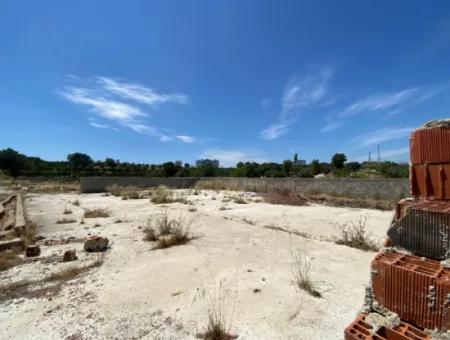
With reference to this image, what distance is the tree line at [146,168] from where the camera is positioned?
4325 cm

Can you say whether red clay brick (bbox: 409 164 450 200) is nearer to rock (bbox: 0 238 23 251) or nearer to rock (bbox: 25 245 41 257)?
rock (bbox: 25 245 41 257)

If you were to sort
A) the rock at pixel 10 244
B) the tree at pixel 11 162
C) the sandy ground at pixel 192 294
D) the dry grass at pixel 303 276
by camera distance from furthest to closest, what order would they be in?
1. the tree at pixel 11 162
2. the rock at pixel 10 244
3. the dry grass at pixel 303 276
4. the sandy ground at pixel 192 294

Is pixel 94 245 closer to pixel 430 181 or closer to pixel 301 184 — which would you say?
pixel 430 181

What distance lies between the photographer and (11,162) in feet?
193

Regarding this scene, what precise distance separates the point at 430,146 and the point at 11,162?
7404cm

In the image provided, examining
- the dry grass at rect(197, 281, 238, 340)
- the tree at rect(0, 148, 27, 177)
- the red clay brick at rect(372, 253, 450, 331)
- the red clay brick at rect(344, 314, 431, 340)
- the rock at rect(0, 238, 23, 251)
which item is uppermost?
the tree at rect(0, 148, 27, 177)

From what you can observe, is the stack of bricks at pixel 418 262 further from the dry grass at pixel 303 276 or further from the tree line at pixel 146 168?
the tree line at pixel 146 168

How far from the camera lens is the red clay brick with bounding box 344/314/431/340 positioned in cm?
132

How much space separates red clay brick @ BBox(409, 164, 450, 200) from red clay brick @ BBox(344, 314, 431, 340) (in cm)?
69

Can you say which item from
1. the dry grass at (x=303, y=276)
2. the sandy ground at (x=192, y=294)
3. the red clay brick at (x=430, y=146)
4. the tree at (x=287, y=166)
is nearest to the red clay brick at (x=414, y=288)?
the red clay brick at (x=430, y=146)

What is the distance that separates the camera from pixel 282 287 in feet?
10.6

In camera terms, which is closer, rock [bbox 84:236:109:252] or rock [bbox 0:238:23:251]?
rock [bbox 84:236:109:252]

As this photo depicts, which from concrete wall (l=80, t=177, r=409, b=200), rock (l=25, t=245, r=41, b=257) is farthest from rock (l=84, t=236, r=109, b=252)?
concrete wall (l=80, t=177, r=409, b=200)

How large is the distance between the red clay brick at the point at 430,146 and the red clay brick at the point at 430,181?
3cm
